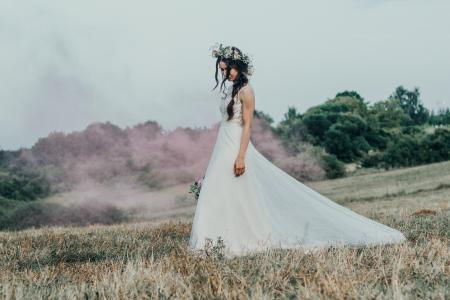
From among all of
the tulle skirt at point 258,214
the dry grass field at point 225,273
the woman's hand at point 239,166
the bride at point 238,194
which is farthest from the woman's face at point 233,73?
the dry grass field at point 225,273

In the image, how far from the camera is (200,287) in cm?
512

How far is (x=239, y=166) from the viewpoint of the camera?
26.7 feet

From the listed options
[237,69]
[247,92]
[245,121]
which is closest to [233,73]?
[237,69]

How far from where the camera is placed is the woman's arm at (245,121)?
812cm

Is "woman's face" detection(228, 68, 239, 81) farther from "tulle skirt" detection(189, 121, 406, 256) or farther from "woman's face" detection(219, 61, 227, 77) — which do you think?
"tulle skirt" detection(189, 121, 406, 256)

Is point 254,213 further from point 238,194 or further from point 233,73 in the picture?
point 233,73

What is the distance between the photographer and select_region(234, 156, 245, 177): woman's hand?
815 cm

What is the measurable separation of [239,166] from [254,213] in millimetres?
673

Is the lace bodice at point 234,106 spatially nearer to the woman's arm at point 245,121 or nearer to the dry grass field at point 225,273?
the woman's arm at point 245,121

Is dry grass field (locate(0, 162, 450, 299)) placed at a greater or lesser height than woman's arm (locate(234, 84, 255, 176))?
lesser

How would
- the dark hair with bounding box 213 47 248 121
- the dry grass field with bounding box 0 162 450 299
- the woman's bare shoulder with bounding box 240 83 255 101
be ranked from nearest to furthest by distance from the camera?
the dry grass field with bounding box 0 162 450 299, the woman's bare shoulder with bounding box 240 83 255 101, the dark hair with bounding box 213 47 248 121

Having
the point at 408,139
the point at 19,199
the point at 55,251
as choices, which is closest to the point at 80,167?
the point at 19,199

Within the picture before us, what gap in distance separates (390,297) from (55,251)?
18.9 ft

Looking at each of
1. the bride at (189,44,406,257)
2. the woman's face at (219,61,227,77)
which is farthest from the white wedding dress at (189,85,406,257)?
the woman's face at (219,61,227,77)
